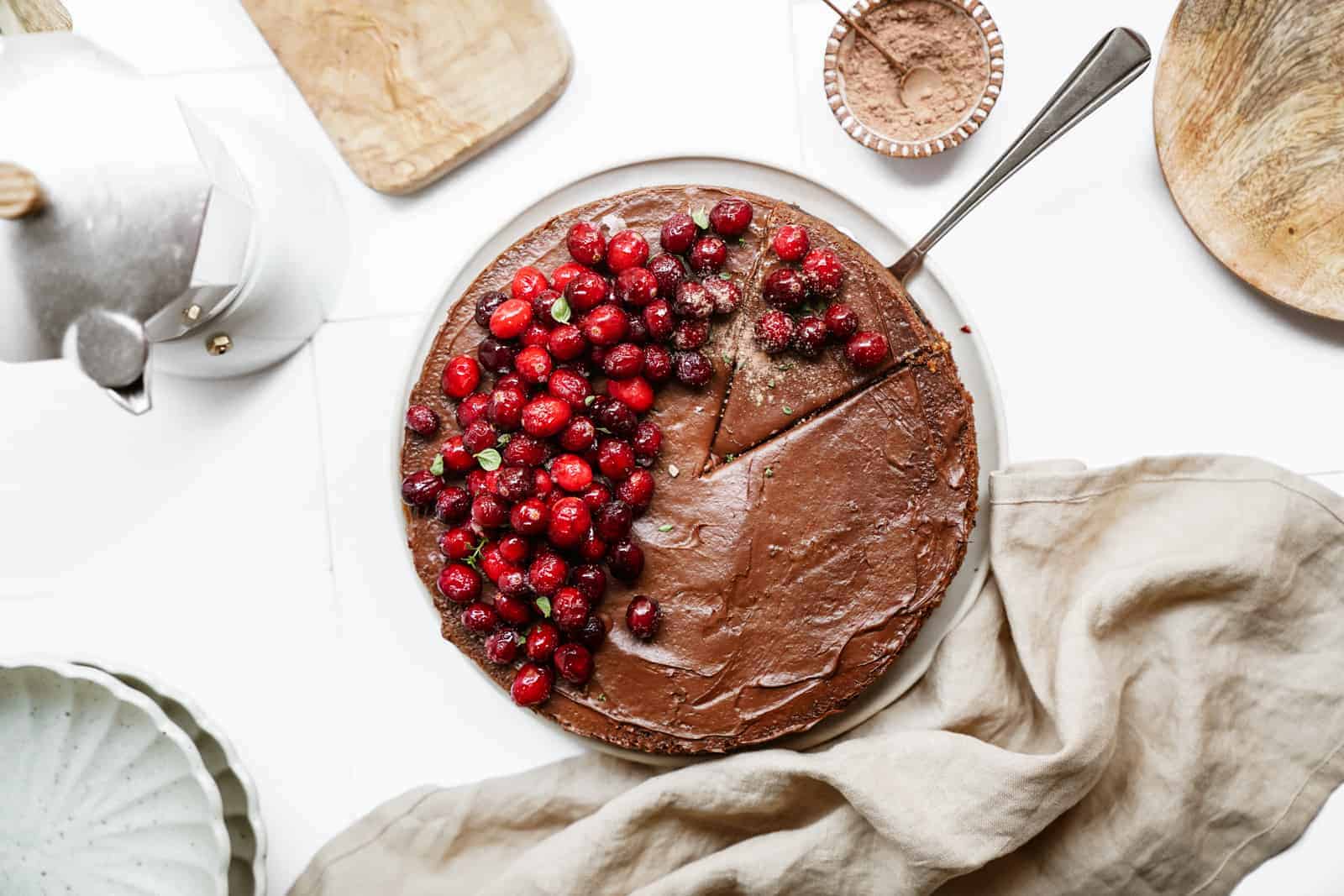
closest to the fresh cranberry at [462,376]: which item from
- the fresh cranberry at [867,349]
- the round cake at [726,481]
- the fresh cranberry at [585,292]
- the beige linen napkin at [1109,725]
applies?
the round cake at [726,481]

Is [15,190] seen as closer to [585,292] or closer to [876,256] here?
[585,292]

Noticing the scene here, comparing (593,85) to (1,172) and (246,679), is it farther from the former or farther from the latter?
(246,679)

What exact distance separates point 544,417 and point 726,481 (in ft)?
1.49

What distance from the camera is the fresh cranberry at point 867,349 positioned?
2.34 m

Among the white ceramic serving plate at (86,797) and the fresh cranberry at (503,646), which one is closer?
the fresh cranberry at (503,646)

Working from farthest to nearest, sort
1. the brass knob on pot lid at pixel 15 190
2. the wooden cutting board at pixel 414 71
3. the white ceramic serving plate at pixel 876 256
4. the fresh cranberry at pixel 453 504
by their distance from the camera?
the wooden cutting board at pixel 414 71 → the white ceramic serving plate at pixel 876 256 → the fresh cranberry at pixel 453 504 → the brass knob on pot lid at pixel 15 190

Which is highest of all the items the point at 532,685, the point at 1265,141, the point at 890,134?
the point at 1265,141

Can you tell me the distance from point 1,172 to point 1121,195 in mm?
2709

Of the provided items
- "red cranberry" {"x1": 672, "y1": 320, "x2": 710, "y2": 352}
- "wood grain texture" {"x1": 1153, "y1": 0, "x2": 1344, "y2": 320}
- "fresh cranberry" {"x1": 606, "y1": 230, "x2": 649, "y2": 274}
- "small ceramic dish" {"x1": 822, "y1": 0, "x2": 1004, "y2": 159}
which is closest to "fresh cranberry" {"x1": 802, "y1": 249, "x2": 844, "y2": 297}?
"red cranberry" {"x1": 672, "y1": 320, "x2": 710, "y2": 352}

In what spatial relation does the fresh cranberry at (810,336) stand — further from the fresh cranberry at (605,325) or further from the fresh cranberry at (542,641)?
the fresh cranberry at (542,641)

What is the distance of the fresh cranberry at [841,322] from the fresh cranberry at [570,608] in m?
0.85

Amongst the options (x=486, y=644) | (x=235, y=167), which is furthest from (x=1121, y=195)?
(x=235, y=167)

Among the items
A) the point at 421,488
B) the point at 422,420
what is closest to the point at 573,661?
the point at 421,488

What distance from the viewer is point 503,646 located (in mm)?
2422
